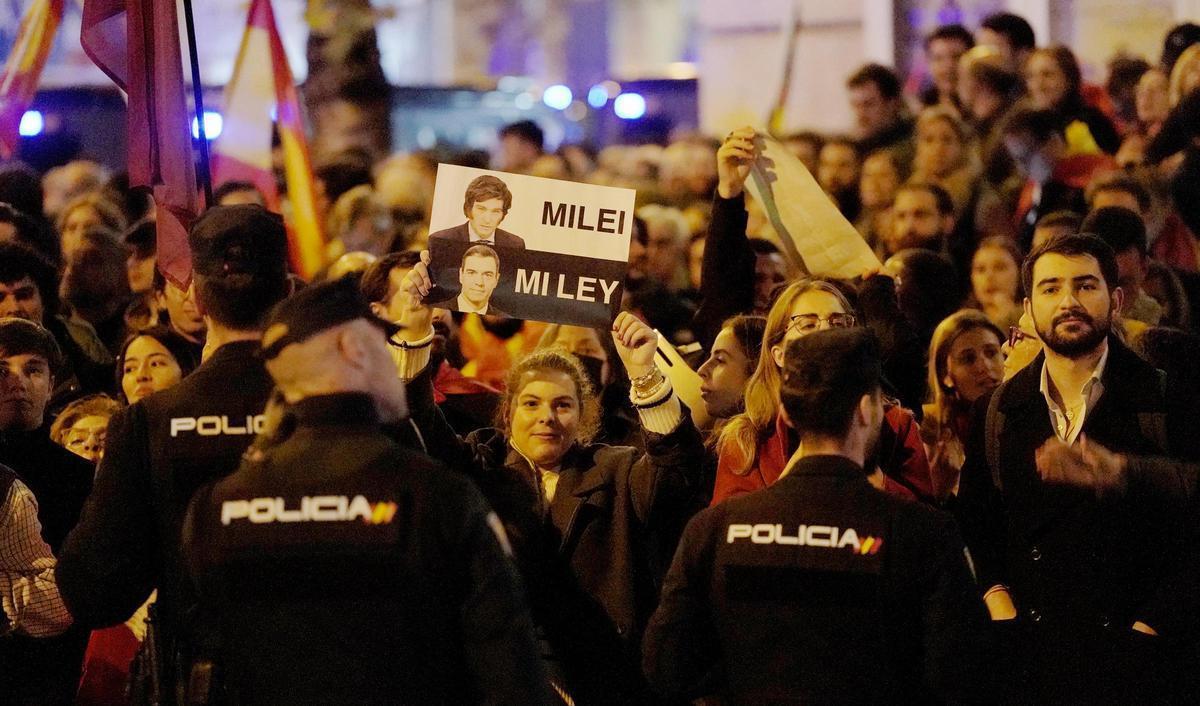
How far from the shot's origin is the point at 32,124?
1659 centimetres

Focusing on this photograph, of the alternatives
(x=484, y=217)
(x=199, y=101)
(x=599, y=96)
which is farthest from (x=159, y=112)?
(x=599, y=96)

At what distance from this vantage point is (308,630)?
13.8 feet

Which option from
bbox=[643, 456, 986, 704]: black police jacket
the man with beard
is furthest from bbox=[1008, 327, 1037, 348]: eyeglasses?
bbox=[643, 456, 986, 704]: black police jacket

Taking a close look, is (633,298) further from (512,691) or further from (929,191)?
(512,691)

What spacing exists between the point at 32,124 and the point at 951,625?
13907mm

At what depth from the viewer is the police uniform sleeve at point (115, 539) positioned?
4.74m

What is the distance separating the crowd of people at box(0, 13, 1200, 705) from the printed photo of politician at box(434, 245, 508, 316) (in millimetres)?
141

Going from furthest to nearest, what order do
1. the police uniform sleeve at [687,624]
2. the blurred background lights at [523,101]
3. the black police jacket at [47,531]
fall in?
the blurred background lights at [523,101]
the black police jacket at [47,531]
the police uniform sleeve at [687,624]

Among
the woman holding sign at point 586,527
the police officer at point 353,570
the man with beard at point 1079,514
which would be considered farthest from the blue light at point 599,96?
the police officer at point 353,570

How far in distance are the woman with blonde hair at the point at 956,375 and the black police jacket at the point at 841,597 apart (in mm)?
2757

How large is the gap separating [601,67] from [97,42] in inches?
1368

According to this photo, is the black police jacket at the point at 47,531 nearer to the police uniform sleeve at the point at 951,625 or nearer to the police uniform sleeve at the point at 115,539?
the police uniform sleeve at the point at 115,539

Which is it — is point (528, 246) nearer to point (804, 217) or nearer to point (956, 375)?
point (804, 217)

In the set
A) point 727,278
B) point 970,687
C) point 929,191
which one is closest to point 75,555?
point 970,687
